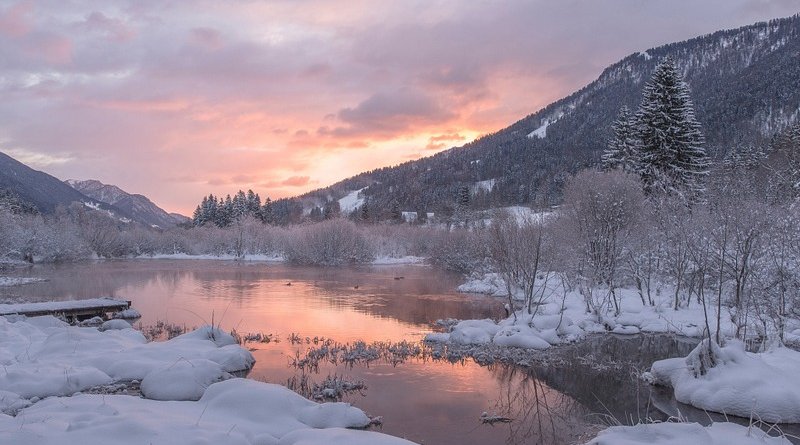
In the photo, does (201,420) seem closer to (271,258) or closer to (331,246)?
(331,246)

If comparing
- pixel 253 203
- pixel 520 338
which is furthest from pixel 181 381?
pixel 253 203

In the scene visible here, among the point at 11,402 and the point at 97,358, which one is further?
the point at 97,358

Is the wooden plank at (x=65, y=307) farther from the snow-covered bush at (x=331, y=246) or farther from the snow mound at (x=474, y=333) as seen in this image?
the snow-covered bush at (x=331, y=246)

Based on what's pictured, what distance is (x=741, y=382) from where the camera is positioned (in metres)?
11.1

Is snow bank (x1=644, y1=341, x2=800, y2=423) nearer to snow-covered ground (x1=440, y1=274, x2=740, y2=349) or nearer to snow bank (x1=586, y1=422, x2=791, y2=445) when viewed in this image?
snow bank (x1=586, y1=422, x2=791, y2=445)

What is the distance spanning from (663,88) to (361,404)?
96.2 feet

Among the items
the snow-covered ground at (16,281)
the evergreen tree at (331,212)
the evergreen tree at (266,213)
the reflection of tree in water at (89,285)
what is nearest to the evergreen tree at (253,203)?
the evergreen tree at (266,213)

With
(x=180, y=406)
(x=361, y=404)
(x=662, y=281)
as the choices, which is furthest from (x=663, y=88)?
(x=180, y=406)

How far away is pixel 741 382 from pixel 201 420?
10.5m

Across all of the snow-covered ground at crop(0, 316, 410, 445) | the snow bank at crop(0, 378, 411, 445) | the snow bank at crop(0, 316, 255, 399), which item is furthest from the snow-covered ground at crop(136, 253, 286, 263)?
the snow bank at crop(0, 378, 411, 445)

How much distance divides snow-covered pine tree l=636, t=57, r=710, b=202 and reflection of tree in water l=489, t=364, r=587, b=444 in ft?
70.2

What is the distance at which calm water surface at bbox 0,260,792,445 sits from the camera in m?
10.6

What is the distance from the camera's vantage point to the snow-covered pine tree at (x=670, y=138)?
31.4 metres

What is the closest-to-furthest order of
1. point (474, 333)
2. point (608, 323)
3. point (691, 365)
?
point (691, 365) < point (474, 333) < point (608, 323)
